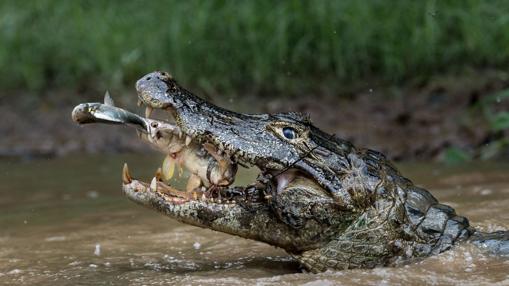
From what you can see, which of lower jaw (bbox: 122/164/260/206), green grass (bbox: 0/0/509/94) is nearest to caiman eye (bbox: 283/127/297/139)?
lower jaw (bbox: 122/164/260/206)

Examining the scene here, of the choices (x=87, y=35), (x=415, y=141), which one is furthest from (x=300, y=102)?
(x=87, y=35)

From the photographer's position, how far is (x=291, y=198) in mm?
3338

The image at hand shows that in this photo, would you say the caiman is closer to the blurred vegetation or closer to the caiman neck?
the caiman neck

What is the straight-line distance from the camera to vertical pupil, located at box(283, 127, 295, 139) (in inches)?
134

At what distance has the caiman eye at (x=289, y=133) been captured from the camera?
3.41 meters

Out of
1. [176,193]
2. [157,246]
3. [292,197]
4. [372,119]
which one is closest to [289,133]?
[292,197]

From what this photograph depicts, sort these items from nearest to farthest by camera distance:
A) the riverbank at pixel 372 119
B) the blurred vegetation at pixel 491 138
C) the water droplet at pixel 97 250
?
the water droplet at pixel 97 250
the blurred vegetation at pixel 491 138
the riverbank at pixel 372 119

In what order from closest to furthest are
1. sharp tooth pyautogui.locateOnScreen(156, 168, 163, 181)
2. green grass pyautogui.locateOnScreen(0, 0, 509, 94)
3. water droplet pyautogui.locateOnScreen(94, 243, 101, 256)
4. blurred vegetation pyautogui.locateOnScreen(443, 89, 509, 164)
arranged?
sharp tooth pyautogui.locateOnScreen(156, 168, 163, 181)
water droplet pyautogui.locateOnScreen(94, 243, 101, 256)
blurred vegetation pyautogui.locateOnScreen(443, 89, 509, 164)
green grass pyautogui.locateOnScreen(0, 0, 509, 94)

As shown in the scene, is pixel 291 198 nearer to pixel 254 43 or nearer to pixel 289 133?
pixel 289 133

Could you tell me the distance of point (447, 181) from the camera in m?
5.88

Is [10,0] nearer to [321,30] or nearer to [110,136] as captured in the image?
[110,136]

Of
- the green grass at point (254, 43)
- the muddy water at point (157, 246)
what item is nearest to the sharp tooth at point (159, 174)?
the muddy water at point (157, 246)

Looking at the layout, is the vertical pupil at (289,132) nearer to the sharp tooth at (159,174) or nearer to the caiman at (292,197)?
the caiman at (292,197)

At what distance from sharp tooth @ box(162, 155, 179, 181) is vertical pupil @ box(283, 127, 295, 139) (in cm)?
47
